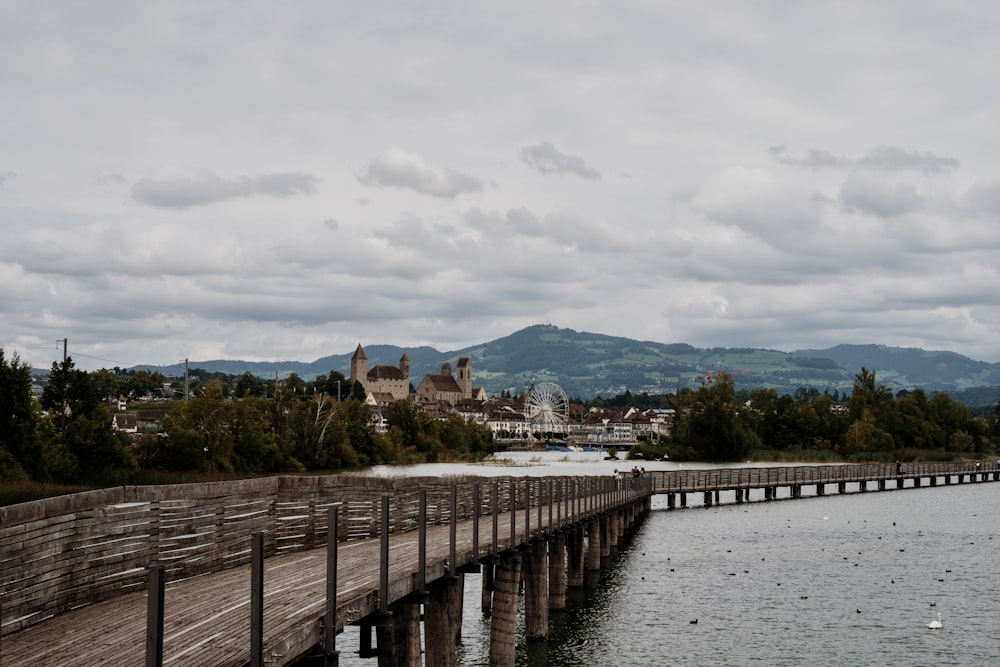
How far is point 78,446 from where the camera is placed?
75.0 meters

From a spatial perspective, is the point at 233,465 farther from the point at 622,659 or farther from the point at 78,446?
the point at 622,659

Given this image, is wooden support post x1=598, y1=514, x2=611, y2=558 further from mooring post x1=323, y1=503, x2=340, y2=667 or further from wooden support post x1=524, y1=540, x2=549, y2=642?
mooring post x1=323, y1=503, x2=340, y2=667

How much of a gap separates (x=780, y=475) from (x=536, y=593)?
237ft

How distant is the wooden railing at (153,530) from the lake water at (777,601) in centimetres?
605

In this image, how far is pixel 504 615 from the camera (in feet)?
86.9

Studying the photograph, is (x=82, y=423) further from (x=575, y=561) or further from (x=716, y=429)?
(x=716, y=429)

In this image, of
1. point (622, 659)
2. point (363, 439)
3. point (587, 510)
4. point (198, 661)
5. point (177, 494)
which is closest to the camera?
point (198, 661)

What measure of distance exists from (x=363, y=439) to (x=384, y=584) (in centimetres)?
12829

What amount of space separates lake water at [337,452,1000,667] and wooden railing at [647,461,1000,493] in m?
14.7

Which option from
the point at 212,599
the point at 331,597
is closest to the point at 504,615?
the point at 212,599

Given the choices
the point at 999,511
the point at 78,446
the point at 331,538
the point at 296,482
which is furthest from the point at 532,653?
the point at 999,511

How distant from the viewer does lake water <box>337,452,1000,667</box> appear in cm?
3070

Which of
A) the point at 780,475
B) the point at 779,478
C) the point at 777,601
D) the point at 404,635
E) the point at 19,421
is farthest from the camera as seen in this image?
the point at 780,475

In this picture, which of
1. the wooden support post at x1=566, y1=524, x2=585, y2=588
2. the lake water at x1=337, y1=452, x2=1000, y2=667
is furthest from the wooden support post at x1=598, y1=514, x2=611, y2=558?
the wooden support post at x1=566, y1=524, x2=585, y2=588
